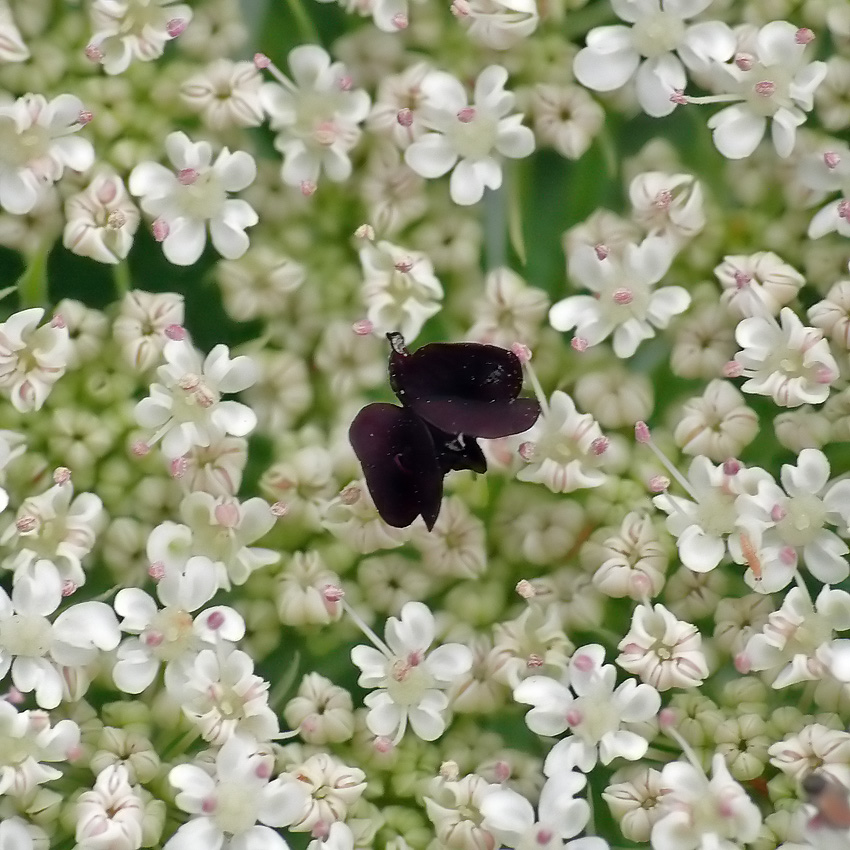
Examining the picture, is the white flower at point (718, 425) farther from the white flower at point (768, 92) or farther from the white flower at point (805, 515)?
the white flower at point (768, 92)

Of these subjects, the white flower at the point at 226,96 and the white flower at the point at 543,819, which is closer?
the white flower at the point at 543,819

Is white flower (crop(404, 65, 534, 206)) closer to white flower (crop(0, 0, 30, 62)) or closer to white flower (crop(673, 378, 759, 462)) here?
white flower (crop(673, 378, 759, 462))

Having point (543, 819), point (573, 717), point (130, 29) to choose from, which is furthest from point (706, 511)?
point (130, 29)

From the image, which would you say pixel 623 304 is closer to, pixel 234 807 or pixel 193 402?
pixel 193 402

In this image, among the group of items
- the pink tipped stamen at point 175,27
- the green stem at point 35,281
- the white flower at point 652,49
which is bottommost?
the green stem at point 35,281

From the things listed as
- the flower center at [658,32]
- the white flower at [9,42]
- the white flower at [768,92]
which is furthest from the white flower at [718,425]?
the white flower at [9,42]

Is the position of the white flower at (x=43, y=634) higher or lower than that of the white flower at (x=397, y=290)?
lower

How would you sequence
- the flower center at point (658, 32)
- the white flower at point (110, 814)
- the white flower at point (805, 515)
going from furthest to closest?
the flower center at point (658, 32) < the white flower at point (805, 515) < the white flower at point (110, 814)

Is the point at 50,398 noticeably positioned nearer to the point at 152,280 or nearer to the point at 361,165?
the point at 152,280
